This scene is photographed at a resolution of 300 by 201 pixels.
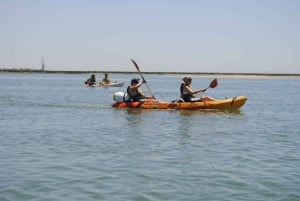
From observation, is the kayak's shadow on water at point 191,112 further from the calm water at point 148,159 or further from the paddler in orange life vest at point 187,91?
the calm water at point 148,159

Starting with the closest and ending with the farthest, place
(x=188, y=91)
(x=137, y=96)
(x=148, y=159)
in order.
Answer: (x=148, y=159), (x=188, y=91), (x=137, y=96)

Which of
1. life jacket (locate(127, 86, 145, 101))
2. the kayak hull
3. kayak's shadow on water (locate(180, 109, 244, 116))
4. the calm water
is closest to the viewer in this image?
the calm water

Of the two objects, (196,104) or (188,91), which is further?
(188,91)

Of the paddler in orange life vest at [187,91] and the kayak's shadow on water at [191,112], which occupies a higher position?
the paddler in orange life vest at [187,91]

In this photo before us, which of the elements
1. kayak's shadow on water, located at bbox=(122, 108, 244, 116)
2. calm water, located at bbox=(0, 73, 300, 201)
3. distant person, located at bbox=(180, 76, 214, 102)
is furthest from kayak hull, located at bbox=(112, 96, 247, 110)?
calm water, located at bbox=(0, 73, 300, 201)

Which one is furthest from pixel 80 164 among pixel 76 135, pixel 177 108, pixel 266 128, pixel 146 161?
pixel 177 108

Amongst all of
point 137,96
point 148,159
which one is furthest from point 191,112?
point 148,159

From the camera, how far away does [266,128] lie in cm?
1484

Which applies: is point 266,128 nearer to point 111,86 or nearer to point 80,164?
point 80,164

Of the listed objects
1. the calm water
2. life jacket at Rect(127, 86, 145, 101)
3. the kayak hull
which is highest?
life jacket at Rect(127, 86, 145, 101)

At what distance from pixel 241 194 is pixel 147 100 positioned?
13.0 metres

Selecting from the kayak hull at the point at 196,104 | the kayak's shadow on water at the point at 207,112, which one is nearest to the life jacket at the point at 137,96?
the kayak hull at the point at 196,104

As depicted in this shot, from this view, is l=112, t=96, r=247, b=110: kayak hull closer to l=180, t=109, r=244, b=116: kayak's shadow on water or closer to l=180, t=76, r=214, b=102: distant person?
l=180, t=109, r=244, b=116: kayak's shadow on water

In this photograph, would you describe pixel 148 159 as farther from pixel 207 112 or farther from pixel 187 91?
pixel 187 91
